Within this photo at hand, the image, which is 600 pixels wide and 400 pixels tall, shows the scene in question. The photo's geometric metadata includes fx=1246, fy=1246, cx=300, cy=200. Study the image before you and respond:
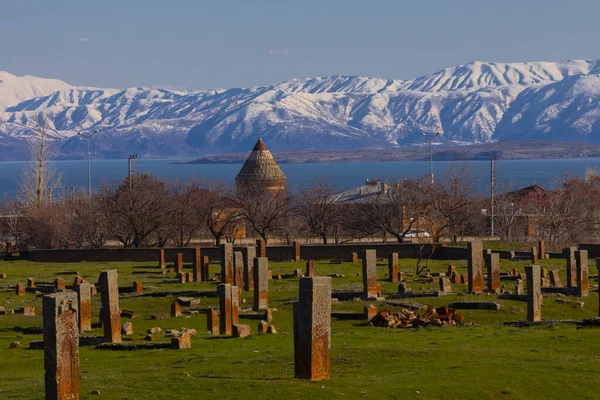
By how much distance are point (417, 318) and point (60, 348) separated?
16.1m

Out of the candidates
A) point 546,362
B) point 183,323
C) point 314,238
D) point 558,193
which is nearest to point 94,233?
point 314,238

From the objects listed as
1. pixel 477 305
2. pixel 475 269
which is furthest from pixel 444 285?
pixel 477 305

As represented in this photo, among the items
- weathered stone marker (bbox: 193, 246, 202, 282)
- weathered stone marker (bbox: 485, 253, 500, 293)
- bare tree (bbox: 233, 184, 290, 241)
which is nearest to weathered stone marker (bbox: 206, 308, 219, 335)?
weathered stone marker (bbox: 485, 253, 500, 293)

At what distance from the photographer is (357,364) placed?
2583 centimetres

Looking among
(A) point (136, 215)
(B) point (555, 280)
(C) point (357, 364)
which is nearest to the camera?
(C) point (357, 364)

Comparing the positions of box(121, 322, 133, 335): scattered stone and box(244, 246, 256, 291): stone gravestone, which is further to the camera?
box(244, 246, 256, 291): stone gravestone

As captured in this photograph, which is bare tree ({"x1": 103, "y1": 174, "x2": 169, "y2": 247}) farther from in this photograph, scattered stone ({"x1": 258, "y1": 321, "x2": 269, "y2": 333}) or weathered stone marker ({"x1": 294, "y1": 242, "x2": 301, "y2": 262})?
scattered stone ({"x1": 258, "y1": 321, "x2": 269, "y2": 333})

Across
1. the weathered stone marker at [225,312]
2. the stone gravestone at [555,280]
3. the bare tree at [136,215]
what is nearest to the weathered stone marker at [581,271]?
the stone gravestone at [555,280]

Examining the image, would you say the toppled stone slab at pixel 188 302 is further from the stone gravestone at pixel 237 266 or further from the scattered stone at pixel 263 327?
the scattered stone at pixel 263 327

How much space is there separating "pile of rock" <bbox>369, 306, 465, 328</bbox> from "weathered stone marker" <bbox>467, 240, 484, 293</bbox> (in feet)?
22.8

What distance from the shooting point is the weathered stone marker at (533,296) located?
36438 millimetres

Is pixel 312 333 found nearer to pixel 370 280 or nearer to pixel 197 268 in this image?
pixel 370 280

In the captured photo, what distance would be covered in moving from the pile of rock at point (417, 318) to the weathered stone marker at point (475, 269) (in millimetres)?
6937

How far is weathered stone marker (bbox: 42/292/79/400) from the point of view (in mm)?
21375
